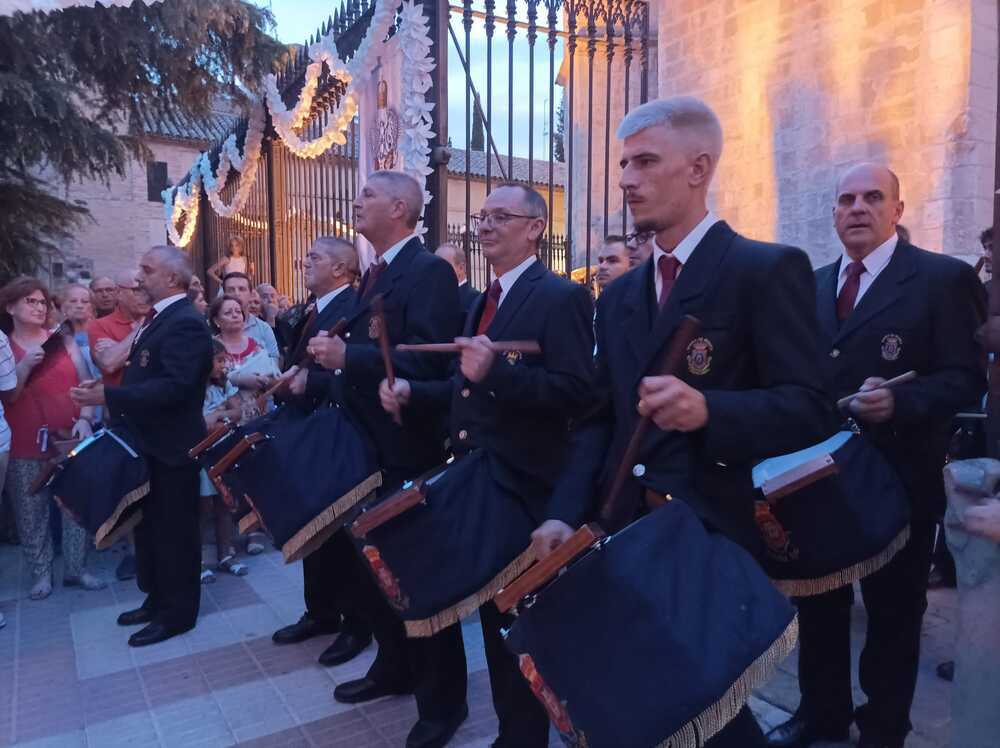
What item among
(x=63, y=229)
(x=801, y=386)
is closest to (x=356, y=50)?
(x=801, y=386)

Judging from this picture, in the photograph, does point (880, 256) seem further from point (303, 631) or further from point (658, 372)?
point (303, 631)

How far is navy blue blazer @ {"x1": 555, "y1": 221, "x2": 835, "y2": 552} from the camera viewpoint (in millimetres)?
1726

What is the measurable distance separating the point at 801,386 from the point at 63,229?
12.3m

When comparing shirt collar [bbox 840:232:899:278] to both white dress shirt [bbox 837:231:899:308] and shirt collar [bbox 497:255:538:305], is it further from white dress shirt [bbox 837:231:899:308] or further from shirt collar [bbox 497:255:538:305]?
shirt collar [bbox 497:255:538:305]

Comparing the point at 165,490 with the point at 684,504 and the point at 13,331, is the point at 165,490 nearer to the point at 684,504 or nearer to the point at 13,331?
the point at 13,331

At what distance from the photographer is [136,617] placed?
14.6 feet

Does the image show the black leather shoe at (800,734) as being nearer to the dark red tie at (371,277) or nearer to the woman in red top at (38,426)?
the dark red tie at (371,277)

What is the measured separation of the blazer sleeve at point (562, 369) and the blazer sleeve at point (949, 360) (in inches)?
37.9

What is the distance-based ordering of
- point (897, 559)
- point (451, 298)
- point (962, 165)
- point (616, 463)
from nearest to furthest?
point (616, 463) < point (897, 559) < point (451, 298) < point (962, 165)

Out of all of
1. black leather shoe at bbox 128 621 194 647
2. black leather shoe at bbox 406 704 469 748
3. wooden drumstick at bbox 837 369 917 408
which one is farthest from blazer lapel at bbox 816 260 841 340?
black leather shoe at bbox 128 621 194 647

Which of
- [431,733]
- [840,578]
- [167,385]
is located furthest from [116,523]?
[840,578]

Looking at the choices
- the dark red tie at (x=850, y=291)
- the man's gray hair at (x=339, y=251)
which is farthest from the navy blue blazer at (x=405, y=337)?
the dark red tie at (x=850, y=291)

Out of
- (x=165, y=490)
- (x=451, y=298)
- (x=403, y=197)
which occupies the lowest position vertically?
(x=165, y=490)

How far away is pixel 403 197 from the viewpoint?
3332mm
